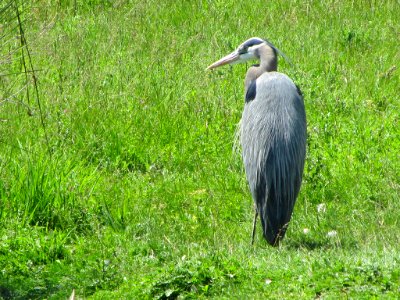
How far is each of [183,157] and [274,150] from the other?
1.47 m

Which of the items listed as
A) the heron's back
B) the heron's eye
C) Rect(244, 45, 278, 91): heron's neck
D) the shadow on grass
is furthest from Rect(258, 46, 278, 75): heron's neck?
the shadow on grass

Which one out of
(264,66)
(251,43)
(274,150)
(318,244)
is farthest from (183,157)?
(318,244)

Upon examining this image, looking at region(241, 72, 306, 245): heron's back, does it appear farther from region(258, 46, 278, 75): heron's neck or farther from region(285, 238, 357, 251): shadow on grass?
region(258, 46, 278, 75): heron's neck

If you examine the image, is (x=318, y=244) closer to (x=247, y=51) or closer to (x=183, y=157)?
(x=183, y=157)

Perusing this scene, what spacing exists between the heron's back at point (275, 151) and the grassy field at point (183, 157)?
0.82 ft

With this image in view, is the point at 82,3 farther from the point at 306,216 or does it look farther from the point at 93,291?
the point at 93,291

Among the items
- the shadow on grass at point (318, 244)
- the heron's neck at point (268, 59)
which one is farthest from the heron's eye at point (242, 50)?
the shadow on grass at point (318, 244)

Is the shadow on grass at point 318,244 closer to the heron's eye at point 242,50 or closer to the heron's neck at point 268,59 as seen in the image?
the heron's neck at point 268,59

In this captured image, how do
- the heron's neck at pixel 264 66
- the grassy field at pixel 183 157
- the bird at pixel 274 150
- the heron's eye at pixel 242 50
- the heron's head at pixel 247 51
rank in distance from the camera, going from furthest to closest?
the heron's eye at pixel 242 50, the heron's head at pixel 247 51, the heron's neck at pixel 264 66, the bird at pixel 274 150, the grassy field at pixel 183 157

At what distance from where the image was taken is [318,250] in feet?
19.9

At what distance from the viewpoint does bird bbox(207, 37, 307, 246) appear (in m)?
6.77

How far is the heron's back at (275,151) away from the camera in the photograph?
6.77 metres

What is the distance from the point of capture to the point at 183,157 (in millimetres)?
8141

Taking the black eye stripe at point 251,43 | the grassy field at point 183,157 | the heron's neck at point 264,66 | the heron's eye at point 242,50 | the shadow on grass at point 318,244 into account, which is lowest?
the shadow on grass at point 318,244
